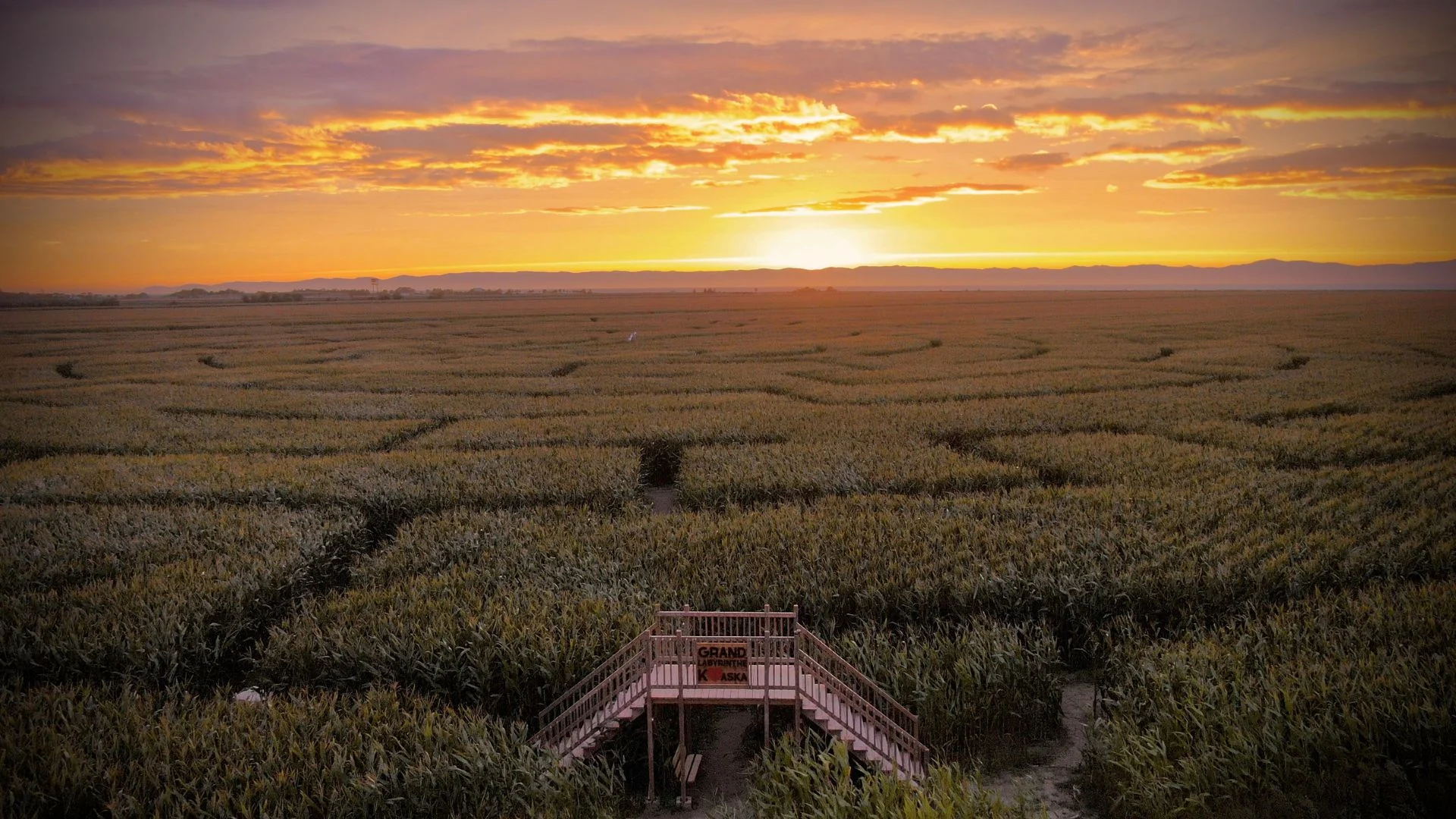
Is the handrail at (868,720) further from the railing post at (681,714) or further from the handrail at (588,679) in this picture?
the handrail at (588,679)

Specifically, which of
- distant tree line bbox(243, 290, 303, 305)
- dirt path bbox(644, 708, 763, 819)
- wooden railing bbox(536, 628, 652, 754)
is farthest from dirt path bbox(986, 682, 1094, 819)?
distant tree line bbox(243, 290, 303, 305)

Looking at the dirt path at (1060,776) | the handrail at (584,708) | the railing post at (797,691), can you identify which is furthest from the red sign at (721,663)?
the dirt path at (1060,776)

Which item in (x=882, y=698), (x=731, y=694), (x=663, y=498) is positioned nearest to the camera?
(x=731, y=694)

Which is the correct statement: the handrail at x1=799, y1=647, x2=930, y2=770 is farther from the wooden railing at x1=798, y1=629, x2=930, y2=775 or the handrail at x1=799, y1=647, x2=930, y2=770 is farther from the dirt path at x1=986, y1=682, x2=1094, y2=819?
the dirt path at x1=986, y1=682, x2=1094, y2=819

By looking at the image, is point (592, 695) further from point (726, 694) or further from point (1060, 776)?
point (1060, 776)

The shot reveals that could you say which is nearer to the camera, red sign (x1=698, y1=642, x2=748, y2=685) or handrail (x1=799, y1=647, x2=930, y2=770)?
handrail (x1=799, y1=647, x2=930, y2=770)

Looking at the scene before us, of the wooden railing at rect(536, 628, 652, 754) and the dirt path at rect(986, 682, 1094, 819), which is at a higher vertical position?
the wooden railing at rect(536, 628, 652, 754)

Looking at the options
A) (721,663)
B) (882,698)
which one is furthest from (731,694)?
(882,698)
